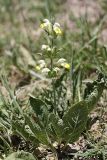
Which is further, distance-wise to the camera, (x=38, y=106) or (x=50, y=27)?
(x=38, y=106)

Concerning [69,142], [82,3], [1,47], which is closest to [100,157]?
[69,142]

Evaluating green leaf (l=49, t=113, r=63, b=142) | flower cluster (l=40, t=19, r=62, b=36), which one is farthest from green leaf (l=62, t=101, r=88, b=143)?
flower cluster (l=40, t=19, r=62, b=36)

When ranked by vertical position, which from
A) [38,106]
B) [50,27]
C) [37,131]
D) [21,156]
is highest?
[50,27]

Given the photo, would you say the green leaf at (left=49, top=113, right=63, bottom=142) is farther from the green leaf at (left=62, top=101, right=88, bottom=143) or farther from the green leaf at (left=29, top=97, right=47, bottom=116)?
the green leaf at (left=29, top=97, right=47, bottom=116)

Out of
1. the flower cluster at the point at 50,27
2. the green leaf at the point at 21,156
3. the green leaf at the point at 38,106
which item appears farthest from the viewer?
the green leaf at the point at 38,106

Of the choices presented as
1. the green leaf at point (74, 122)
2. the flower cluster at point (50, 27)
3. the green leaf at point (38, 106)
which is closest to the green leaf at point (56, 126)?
the green leaf at point (74, 122)

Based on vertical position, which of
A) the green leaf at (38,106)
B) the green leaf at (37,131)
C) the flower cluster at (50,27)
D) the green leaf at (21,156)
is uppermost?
the flower cluster at (50,27)

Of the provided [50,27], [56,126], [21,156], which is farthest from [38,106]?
[50,27]

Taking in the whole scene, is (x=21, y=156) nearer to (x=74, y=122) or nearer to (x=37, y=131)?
(x=37, y=131)

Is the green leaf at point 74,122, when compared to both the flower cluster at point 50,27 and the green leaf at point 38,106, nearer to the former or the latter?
the green leaf at point 38,106
